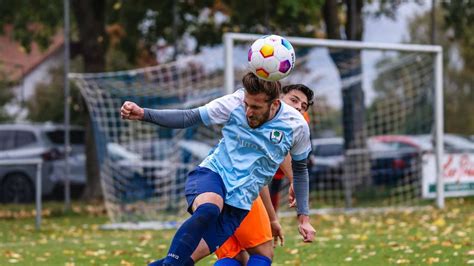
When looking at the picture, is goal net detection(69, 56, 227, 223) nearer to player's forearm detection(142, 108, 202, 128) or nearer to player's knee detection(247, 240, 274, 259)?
player's knee detection(247, 240, 274, 259)

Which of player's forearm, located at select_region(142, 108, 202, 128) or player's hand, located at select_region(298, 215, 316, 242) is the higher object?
player's forearm, located at select_region(142, 108, 202, 128)

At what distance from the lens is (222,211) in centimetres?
A: 634

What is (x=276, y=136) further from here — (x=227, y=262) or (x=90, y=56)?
(x=90, y=56)

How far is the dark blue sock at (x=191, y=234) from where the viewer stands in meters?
5.98

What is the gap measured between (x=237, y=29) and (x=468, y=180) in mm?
6402

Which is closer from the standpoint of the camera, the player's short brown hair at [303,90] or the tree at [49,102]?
the player's short brown hair at [303,90]

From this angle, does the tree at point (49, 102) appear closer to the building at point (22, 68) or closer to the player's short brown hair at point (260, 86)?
the building at point (22, 68)

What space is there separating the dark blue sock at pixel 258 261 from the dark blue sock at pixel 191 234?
0.72 m

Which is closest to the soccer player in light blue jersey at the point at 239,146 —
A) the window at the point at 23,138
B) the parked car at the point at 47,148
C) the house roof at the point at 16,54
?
the parked car at the point at 47,148

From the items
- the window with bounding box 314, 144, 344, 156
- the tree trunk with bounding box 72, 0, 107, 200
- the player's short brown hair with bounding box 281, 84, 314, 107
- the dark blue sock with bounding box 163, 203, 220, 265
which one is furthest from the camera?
the tree trunk with bounding box 72, 0, 107, 200

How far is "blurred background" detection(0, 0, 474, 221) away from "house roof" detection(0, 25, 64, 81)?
0.97 meters

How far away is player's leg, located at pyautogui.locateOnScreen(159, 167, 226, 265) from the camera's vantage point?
598 centimetres

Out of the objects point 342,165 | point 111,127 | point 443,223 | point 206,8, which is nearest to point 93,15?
point 206,8

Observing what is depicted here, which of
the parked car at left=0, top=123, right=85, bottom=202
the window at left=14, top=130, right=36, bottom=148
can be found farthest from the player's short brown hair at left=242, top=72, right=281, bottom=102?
the window at left=14, top=130, right=36, bottom=148
